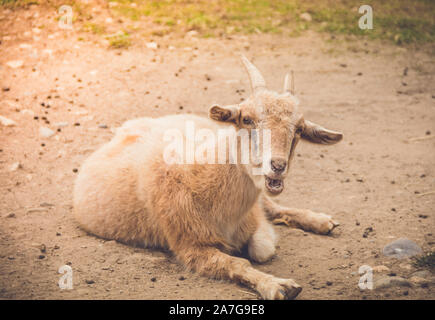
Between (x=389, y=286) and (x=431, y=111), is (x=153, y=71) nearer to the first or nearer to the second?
(x=431, y=111)

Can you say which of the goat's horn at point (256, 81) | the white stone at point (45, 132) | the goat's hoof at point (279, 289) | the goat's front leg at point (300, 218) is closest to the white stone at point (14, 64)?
the white stone at point (45, 132)

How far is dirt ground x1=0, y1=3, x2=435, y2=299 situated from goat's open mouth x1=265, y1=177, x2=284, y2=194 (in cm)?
91

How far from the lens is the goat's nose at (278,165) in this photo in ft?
12.4

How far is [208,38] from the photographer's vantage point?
1045 centimetres

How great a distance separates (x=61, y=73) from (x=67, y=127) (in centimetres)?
193

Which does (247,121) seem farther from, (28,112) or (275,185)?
(28,112)

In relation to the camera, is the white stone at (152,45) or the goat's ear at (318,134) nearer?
the goat's ear at (318,134)

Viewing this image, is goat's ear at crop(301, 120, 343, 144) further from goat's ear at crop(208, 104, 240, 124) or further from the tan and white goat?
goat's ear at crop(208, 104, 240, 124)

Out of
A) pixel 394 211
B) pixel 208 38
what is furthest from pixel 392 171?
pixel 208 38

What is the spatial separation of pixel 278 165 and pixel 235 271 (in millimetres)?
1101

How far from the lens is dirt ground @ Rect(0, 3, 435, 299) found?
4.23 metres

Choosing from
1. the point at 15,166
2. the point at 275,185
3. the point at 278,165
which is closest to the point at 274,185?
the point at 275,185

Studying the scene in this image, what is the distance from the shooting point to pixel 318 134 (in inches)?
169

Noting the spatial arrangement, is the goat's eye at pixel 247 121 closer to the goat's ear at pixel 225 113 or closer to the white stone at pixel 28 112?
the goat's ear at pixel 225 113
